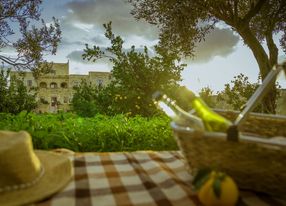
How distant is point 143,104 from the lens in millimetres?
11406

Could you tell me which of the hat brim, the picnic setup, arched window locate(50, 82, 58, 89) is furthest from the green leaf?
arched window locate(50, 82, 58, 89)

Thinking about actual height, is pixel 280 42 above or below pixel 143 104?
above

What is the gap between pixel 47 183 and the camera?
2.11 metres

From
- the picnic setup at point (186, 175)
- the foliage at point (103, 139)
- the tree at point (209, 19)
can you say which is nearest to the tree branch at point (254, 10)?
the tree at point (209, 19)

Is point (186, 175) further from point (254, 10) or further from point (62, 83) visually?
point (62, 83)

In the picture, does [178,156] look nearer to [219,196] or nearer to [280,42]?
[219,196]

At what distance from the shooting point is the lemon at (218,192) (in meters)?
1.80

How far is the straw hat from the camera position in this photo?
1948 mm

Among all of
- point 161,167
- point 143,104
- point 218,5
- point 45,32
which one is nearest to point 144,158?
point 161,167

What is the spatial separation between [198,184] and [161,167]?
0.68m

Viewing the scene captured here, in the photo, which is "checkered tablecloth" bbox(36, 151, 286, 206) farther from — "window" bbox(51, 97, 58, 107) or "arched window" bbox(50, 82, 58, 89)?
"arched window" bbox(50, 82, 58, 89)

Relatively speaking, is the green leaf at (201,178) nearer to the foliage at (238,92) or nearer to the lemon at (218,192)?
the lemon at (218,192)

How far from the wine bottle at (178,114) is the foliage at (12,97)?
13.3m

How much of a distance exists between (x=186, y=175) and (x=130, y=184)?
41cm
